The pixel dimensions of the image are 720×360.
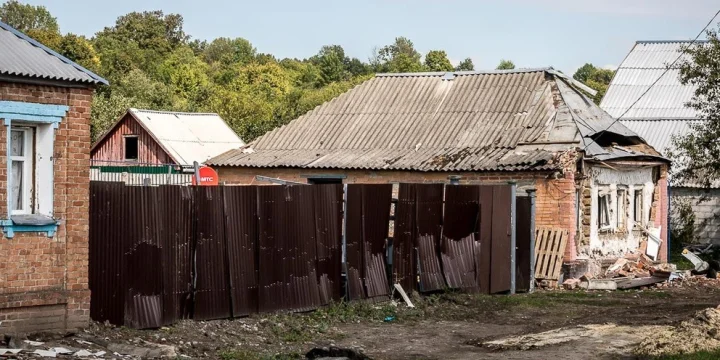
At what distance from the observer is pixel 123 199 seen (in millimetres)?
12734

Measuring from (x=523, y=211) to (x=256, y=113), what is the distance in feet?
119

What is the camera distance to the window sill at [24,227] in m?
11.6

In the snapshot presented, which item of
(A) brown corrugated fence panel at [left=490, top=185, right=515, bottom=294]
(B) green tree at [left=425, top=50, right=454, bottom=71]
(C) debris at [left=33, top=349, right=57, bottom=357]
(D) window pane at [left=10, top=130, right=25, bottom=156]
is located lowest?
(C) debris at [left=33, top=349, right=57, bottom=357]

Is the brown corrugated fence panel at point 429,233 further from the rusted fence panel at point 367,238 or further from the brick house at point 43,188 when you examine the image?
the brick house at point 43,188

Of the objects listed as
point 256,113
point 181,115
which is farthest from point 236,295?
point 256,113

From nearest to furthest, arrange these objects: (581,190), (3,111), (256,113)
Answer: 1. (3,111)
2. (581,190)
3. (256,113)

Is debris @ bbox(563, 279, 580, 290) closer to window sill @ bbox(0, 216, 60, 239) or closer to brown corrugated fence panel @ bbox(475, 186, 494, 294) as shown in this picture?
brown corrugated fence panel @ bbox(475, 186, 494, 294)

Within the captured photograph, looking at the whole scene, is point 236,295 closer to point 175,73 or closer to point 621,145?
point 621,145

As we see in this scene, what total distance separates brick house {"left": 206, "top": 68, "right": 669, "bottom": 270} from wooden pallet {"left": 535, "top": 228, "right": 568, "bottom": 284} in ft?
1.37

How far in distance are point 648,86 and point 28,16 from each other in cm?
6047

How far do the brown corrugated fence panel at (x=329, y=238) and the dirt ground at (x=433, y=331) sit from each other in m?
0.30

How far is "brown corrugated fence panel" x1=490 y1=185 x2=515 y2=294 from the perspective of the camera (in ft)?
65.2

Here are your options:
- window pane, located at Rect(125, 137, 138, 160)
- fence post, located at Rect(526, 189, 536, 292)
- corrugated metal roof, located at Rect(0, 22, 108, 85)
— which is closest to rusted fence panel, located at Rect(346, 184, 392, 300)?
fence post, located at Rect(526, 189, 536, 292)

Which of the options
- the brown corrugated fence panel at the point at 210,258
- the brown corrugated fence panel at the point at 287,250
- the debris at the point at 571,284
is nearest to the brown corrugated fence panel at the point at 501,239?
the debris at the point at 571,284
